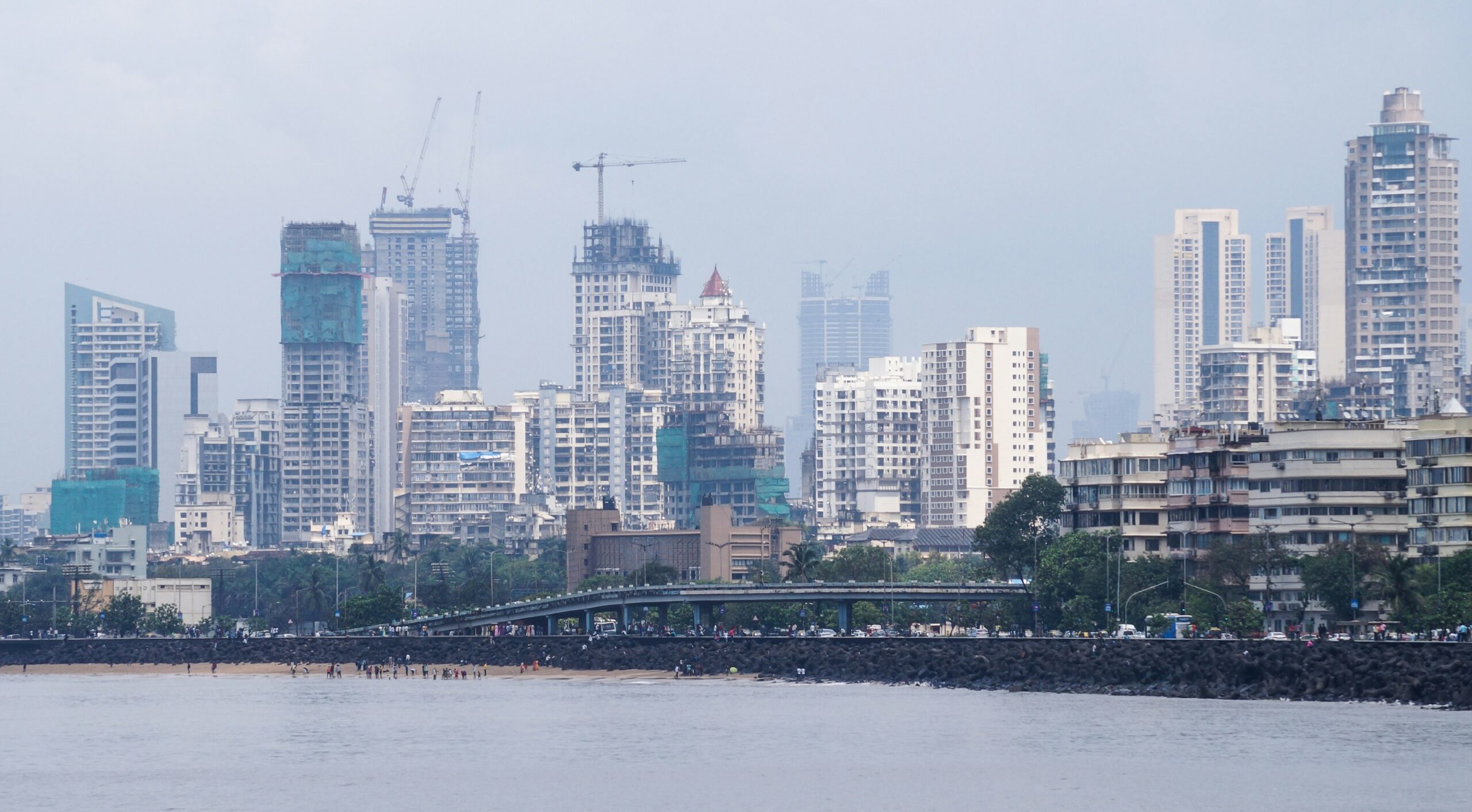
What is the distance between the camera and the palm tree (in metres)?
153

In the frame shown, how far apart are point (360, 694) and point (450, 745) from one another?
47.7m

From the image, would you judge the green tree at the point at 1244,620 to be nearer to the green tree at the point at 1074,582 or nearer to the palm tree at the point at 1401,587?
the palm tree at the point at 1401,587

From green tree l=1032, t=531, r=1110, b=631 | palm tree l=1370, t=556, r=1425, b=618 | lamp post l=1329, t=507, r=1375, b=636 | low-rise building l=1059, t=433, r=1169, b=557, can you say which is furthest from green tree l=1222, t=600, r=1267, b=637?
low-rise building l=1059, t=433, r=1169, b=557

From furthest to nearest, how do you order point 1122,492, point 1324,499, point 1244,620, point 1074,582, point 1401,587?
point 1122,492 → point 1074,582 → point 1324,499 → point 1244,620 → point 1401,587

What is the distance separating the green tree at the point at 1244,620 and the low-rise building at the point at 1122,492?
71.3 feet

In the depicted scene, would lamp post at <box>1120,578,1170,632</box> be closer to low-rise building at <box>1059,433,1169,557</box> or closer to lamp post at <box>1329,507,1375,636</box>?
low-rise building at <box>1059,433,1169,557</box>

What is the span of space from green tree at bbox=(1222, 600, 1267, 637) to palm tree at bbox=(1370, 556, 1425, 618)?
8092mm

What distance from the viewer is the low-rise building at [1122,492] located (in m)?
185

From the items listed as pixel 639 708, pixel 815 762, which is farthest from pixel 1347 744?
pixel 639 708

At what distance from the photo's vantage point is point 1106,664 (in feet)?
507

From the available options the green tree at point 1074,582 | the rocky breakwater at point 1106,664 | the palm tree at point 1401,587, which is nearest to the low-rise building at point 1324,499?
the palm tree at point 1401,587

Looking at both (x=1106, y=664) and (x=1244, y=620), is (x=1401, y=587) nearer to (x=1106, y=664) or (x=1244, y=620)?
(x=1244, y=620)

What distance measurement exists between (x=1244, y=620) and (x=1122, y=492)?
1209 inches

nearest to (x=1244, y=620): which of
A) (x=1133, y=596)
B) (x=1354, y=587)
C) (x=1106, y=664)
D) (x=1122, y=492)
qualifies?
(x=1354, y=587)
